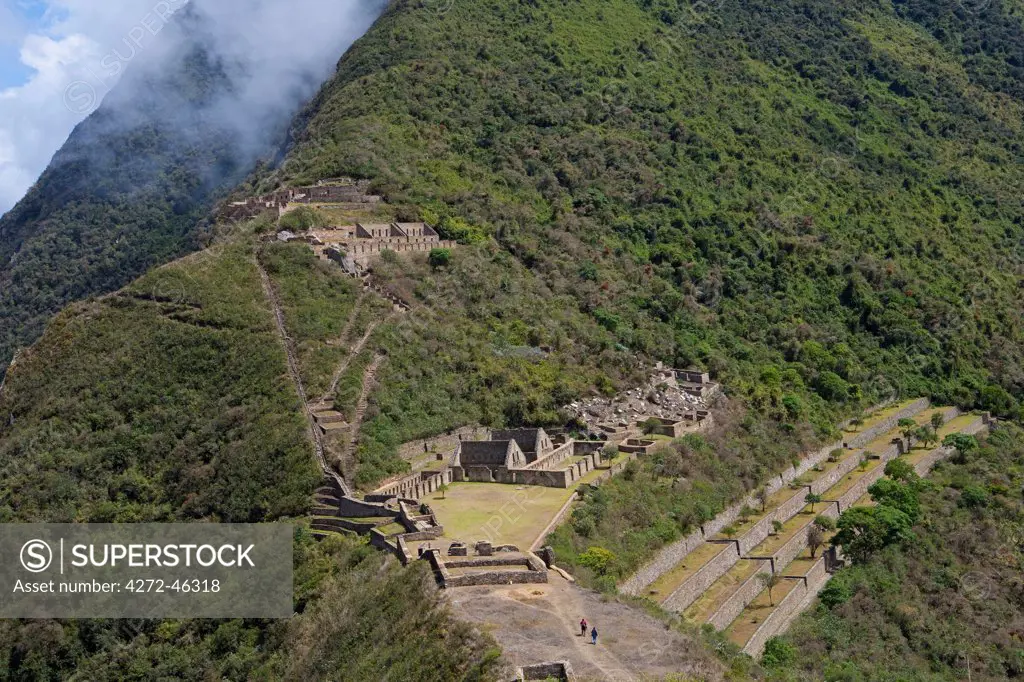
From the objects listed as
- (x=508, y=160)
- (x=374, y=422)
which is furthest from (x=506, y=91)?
(x=374, y=422)

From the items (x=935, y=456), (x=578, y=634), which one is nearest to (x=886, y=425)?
(x=935, y=456)

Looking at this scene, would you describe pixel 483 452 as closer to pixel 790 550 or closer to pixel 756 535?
pixel 756 535

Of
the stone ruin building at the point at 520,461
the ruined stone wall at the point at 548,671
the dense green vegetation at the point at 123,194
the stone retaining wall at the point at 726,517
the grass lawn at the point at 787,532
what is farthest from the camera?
the dense green vegetation at the point at 123,194

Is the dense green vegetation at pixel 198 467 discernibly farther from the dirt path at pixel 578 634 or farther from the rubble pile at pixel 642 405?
the rubble pile at pixel 642 405

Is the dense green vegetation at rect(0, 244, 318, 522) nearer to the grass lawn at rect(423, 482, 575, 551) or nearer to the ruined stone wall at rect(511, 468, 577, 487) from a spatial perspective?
the grass lawn at rect(423, 482, 575, 551)

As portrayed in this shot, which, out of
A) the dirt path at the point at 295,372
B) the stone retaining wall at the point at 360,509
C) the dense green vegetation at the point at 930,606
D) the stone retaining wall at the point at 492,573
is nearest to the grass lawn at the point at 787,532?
the dense green vegetation at the point at 930,606

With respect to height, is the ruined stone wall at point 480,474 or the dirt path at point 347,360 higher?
A: the dirt path at point 347,360
